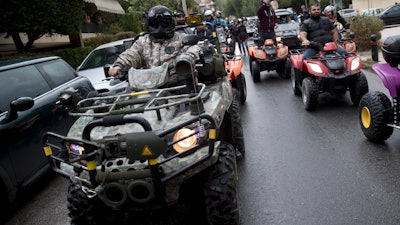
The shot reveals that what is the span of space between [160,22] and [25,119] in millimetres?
2047

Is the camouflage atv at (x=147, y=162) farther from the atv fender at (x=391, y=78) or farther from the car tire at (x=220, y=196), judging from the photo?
the atv fender at (x=391, y=78)

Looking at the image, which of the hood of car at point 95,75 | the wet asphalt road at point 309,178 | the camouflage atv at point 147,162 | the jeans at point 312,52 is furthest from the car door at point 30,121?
the jeans at point 312,52

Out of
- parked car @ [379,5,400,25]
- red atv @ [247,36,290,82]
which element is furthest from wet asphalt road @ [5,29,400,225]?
parked car @ [379,5,400,25]

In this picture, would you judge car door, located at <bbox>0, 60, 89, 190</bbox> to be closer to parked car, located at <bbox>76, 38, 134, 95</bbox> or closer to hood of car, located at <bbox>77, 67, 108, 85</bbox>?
parked car, located at <bbox>76, 38, 134, 95</bbox>

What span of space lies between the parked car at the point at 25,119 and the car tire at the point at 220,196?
5.87 ft

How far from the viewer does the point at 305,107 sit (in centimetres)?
780

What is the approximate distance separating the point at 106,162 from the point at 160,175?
0.47 meters

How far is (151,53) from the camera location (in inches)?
203

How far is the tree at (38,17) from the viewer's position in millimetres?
10477

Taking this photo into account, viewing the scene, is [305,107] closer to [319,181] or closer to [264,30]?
[319,181]

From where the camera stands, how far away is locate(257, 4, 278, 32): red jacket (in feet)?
38.7

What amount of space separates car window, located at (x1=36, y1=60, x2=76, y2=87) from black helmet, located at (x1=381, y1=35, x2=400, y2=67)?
471 centimetres

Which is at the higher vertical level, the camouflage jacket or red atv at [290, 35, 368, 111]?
the camouflage jacket

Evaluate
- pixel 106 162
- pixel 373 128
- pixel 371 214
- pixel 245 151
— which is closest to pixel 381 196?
pixel 371 214
